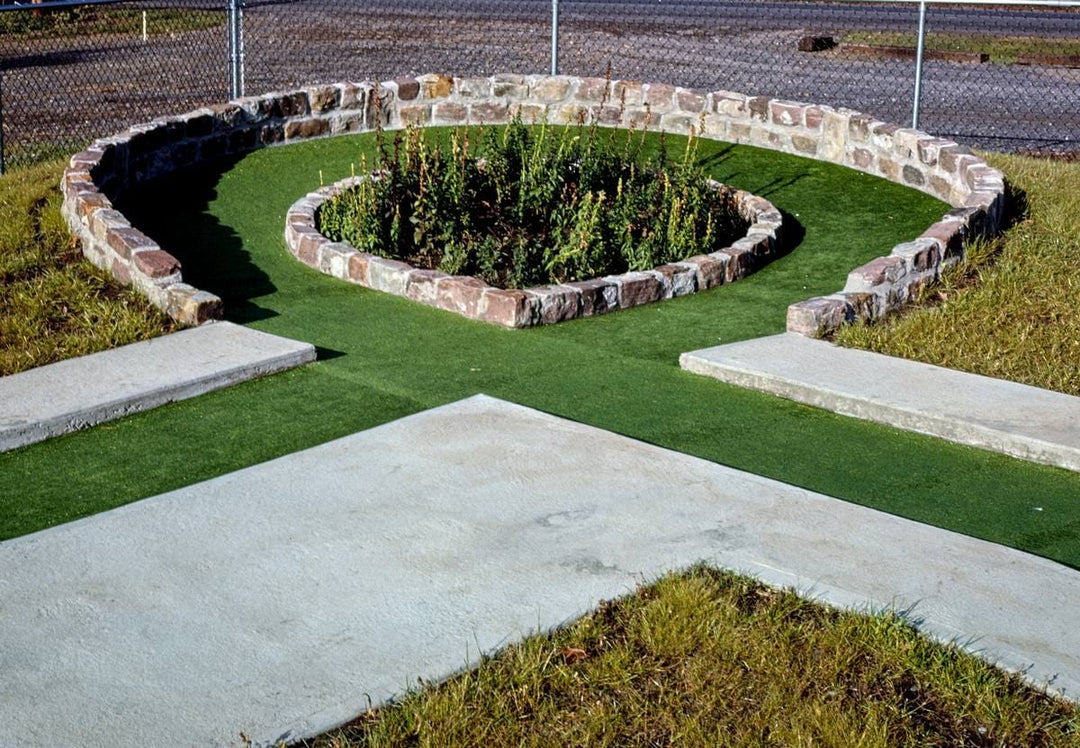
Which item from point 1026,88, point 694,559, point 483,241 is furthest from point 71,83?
point 694,559

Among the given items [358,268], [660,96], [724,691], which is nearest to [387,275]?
[358,268]

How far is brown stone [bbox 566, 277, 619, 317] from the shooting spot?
7.18 metres

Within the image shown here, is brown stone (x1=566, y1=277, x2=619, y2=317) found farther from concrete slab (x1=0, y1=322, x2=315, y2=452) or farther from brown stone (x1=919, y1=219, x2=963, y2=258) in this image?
brown stone (x1=919, y1=219, x2=963, y2=258)

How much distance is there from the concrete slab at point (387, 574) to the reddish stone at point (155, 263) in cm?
221

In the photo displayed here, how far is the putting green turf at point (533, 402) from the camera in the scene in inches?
197

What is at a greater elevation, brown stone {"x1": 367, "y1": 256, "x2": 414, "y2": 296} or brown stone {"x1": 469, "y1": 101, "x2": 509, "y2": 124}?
brown stone {"x1": 469, "y1": 101, "x2": 509, "y2": 124}

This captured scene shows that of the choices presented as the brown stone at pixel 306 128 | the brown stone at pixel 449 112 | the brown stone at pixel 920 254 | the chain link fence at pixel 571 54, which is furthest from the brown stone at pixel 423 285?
the chain link fence at pixel 571 54

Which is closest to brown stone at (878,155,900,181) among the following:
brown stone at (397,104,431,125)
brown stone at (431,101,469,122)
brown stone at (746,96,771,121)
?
brown stone at (746,96,771,121)

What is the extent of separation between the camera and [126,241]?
23.9ft

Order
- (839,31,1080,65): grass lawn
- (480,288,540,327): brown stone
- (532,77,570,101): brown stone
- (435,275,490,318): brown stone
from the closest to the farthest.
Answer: (480,288,540,327): brown stone < (435,275,490,318): brown stone < (532,77,570,101): brown stone < (839,31,1080,65): grass lawn

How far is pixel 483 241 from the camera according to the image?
7984 mm

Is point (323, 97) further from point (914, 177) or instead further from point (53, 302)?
point (914, 177)

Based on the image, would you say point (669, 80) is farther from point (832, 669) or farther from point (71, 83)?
point (832, 669)

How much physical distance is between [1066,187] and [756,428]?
5400 mm
